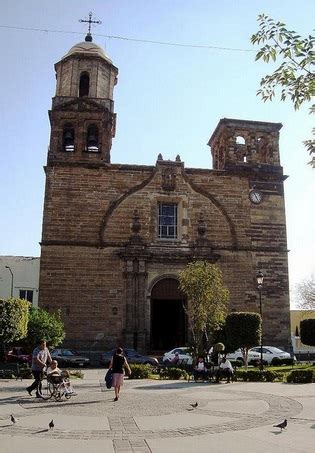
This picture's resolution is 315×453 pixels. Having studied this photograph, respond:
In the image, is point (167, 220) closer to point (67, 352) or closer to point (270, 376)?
point (67, 352)

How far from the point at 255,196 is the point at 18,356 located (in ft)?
57.8

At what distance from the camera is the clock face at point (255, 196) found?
32219mm

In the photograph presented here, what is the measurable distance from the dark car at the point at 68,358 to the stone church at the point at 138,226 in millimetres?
1321

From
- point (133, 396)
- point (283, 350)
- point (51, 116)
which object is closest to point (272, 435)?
point (133, 396)

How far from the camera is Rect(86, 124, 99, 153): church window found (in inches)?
1270

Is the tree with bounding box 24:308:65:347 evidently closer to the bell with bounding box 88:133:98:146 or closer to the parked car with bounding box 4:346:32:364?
the parked car with bounding box 4:346:32:364

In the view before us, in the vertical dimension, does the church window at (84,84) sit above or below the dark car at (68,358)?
above

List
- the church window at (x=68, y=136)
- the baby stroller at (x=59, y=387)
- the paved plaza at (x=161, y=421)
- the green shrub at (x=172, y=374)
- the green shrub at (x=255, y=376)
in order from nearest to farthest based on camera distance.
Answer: the paved plaza at (x=161, y=421) < the baby stroller at (x=59, y=387) < the green shrub at (x=255, y=376) < the green shrub at (x=172, y=374) < the church window at (x=68, y=136)

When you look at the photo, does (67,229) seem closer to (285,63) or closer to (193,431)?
(193,431)

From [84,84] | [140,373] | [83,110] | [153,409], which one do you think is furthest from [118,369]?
[84,84]

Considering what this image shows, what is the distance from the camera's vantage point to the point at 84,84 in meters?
33.3

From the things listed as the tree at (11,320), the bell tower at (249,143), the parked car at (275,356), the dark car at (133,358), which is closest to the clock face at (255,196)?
the bell tower at (249,143)

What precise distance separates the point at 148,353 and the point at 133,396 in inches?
589

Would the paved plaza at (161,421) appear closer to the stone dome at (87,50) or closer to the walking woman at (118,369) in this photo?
the walking woman at (118,369)
